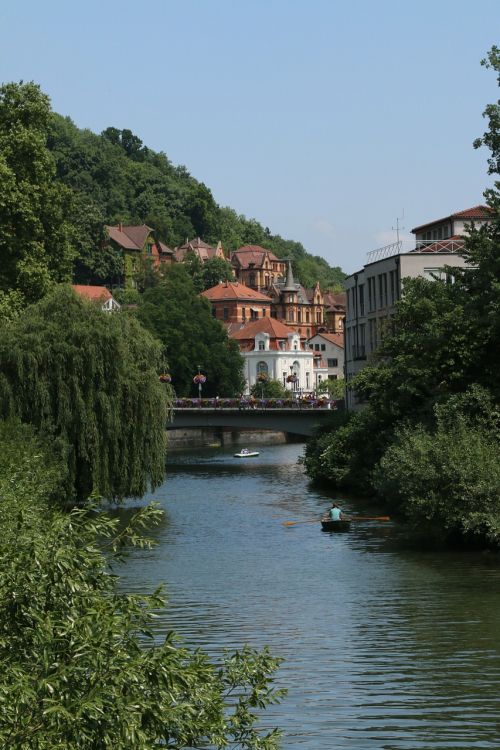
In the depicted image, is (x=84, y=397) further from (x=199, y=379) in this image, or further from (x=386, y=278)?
(x=199, y=379)

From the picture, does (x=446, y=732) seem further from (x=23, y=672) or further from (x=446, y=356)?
(x=446, y=356)

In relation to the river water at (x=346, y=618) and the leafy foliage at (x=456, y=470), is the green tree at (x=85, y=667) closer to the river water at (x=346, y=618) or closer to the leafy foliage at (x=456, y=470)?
the river water at (x=346, y=618)

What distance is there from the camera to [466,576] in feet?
120

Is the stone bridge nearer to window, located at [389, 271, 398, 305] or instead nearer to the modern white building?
the modern white building

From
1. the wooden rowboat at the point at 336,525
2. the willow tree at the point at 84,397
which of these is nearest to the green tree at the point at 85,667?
the willow tree at the point at 84,397

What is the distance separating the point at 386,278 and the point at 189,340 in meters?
53.2

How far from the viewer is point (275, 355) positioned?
191000 mm

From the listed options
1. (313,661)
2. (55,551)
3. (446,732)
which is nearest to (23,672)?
(55,551)

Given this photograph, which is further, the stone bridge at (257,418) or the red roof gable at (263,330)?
the red roof gable at (263,330)

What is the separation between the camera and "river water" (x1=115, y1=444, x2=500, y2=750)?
21844mm

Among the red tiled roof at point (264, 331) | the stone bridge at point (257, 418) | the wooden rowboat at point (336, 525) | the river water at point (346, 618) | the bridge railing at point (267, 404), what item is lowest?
the river water at point (346, 618)

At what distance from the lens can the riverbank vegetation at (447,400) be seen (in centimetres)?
4025

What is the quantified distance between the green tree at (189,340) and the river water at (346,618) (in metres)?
74.0

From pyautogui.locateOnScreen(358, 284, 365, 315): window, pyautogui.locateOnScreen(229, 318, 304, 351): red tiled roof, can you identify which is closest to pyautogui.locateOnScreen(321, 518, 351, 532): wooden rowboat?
pyautogui.locateOnScreen(358, 284, 365, 315): window
